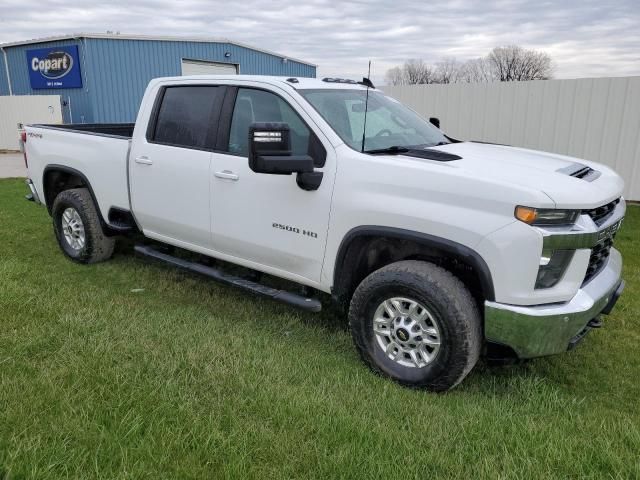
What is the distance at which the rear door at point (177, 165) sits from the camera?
175 inches

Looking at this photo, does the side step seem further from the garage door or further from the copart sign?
the garage door

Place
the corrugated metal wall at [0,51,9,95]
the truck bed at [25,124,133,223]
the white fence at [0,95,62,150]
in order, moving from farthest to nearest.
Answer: the corrugated metal wall at [0,51,9,95] < the white fence at [0,95,62,150] < the truck bed at [25,124,133,223]

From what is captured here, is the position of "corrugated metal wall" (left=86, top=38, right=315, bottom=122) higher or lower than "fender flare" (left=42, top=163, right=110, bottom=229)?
higher

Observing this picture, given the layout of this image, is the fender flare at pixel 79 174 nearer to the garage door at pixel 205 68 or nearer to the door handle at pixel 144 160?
the door handle at pixel 144 160

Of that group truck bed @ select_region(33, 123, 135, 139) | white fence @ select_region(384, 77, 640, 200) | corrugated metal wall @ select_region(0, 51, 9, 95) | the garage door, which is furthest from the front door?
corrugated metal wall @ select_region(0, 51, 9, 95)

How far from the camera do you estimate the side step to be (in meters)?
3.95

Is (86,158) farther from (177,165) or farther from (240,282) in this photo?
(240,282)

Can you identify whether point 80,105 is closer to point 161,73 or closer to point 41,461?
point 161,73

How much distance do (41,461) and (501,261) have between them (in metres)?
2.51

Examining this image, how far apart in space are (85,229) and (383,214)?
3622mm

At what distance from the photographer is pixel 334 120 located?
390 cm

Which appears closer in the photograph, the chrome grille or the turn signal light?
the turn signal light

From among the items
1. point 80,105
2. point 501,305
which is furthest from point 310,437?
point 80,105

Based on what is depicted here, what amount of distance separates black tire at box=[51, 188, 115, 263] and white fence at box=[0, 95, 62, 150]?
15781 millimetres
